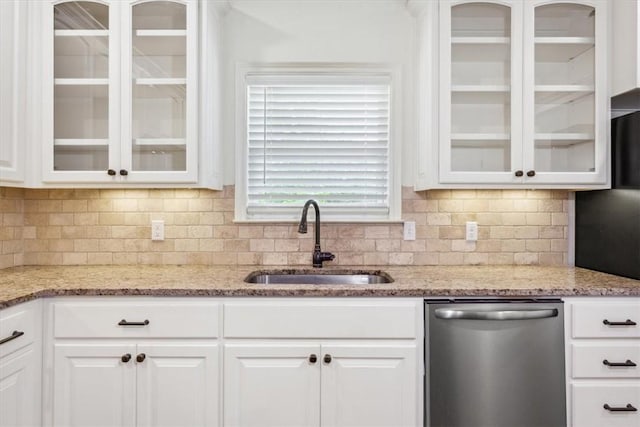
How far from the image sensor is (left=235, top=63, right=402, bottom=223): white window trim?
2.38m

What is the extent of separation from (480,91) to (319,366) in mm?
1566

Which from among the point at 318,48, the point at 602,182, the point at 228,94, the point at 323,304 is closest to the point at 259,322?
the point at 323,304

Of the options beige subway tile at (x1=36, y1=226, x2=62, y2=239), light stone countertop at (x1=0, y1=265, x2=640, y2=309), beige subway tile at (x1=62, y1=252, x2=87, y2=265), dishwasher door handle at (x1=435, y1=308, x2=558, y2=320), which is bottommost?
dishwasher door handle at (x1=435, y1=308, x2=558, y2=320)

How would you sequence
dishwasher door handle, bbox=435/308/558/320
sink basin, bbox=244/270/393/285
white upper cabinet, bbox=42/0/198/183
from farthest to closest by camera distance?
sink basin, bbox=244/270/393/285
white upper cabinet, bbox=42/0/198/183
dishwasher door handle, bbox=435/308/558/320

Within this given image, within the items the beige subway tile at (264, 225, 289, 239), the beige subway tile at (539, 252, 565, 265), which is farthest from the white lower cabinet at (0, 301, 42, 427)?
the beige subway tile at (539, 252, 565, 265)

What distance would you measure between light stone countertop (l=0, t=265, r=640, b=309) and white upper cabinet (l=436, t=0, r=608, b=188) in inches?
18.8

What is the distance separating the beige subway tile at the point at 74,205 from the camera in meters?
2.36

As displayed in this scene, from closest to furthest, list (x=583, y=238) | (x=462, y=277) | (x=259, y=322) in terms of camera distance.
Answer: (x=259, y=322), (x=462, y=277), (x=583, y=238)

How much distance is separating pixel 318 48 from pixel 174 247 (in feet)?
4.65

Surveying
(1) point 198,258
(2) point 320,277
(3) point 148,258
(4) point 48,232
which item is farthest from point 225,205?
(4) point 48,232

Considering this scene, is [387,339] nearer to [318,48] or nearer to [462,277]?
[462,277]

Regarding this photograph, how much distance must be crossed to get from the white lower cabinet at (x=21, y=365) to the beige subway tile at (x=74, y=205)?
812 millimetres

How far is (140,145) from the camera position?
2066mm

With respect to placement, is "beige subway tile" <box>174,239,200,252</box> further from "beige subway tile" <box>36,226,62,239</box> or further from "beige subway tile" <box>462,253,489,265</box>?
"beige subway tile" <box>462,253,489,265</box>
